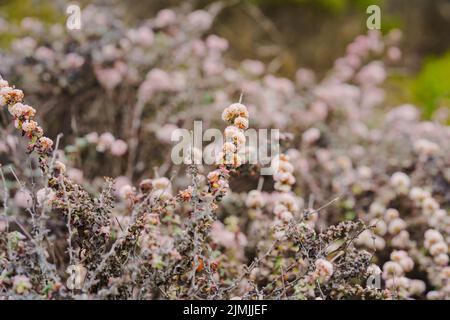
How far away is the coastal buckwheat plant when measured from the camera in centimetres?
143

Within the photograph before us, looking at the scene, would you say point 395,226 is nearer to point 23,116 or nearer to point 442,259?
point 442,259

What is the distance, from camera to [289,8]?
4301 millimetres

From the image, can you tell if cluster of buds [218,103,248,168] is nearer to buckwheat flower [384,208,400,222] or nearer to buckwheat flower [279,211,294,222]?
buckwheat flower [279,211,294,222]

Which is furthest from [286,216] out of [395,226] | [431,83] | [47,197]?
[431,83]

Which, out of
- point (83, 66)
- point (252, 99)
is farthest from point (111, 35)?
point (252, 99)

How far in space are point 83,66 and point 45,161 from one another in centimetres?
138

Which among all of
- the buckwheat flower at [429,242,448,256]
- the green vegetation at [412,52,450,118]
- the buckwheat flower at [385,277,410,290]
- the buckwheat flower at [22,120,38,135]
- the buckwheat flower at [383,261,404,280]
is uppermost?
the green vegetation at [412,52,450,118]

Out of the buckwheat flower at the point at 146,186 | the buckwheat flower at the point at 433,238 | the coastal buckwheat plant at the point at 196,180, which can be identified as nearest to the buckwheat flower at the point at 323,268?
the coastal buckwheat plant at the point at 196,180

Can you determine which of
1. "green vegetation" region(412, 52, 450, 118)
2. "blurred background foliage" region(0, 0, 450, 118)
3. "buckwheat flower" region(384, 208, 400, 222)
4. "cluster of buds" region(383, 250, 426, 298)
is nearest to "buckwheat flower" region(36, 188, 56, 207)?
"cluster of buds" region(383, 250, 426, 298)

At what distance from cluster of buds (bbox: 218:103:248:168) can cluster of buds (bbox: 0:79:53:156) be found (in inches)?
19.2

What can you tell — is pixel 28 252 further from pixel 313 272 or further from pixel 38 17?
pixel 38 17

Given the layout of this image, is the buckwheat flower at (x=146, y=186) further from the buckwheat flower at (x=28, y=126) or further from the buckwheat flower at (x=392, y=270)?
the buckwheat flower at (x=392, y=270)

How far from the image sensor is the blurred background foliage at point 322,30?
3984 mm

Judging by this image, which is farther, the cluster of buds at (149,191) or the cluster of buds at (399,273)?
the cluster of buds at (399,273)
